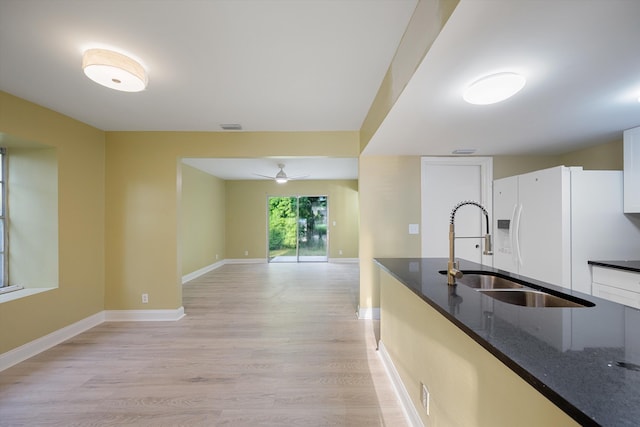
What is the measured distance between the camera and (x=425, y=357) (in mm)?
1439

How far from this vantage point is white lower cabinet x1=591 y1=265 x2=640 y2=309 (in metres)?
1.99

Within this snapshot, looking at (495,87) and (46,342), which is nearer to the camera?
(495,87)

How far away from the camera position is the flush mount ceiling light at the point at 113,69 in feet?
5.33

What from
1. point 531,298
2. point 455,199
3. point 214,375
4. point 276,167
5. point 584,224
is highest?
point 276,167

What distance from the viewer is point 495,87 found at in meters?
1.43

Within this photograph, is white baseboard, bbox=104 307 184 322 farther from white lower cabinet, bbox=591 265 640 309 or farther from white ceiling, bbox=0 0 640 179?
white lower cabinet, bbox=591 265 640 309

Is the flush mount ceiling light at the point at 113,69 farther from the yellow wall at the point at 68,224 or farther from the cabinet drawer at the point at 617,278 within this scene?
the cabinet drawer at the point at 617,278

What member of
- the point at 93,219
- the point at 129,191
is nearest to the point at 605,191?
the point at 129,191

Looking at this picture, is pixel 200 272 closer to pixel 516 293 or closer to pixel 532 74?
pixel 516 293

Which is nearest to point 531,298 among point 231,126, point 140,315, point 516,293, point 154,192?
point 516,293

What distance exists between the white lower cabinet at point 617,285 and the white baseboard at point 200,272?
601 centimetres

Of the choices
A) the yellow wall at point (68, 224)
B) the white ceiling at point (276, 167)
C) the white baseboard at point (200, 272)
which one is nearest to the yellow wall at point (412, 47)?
the white ceiling at point (276, 167)

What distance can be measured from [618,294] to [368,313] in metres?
2.28

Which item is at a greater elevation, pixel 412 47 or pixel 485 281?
pixel 412 47
